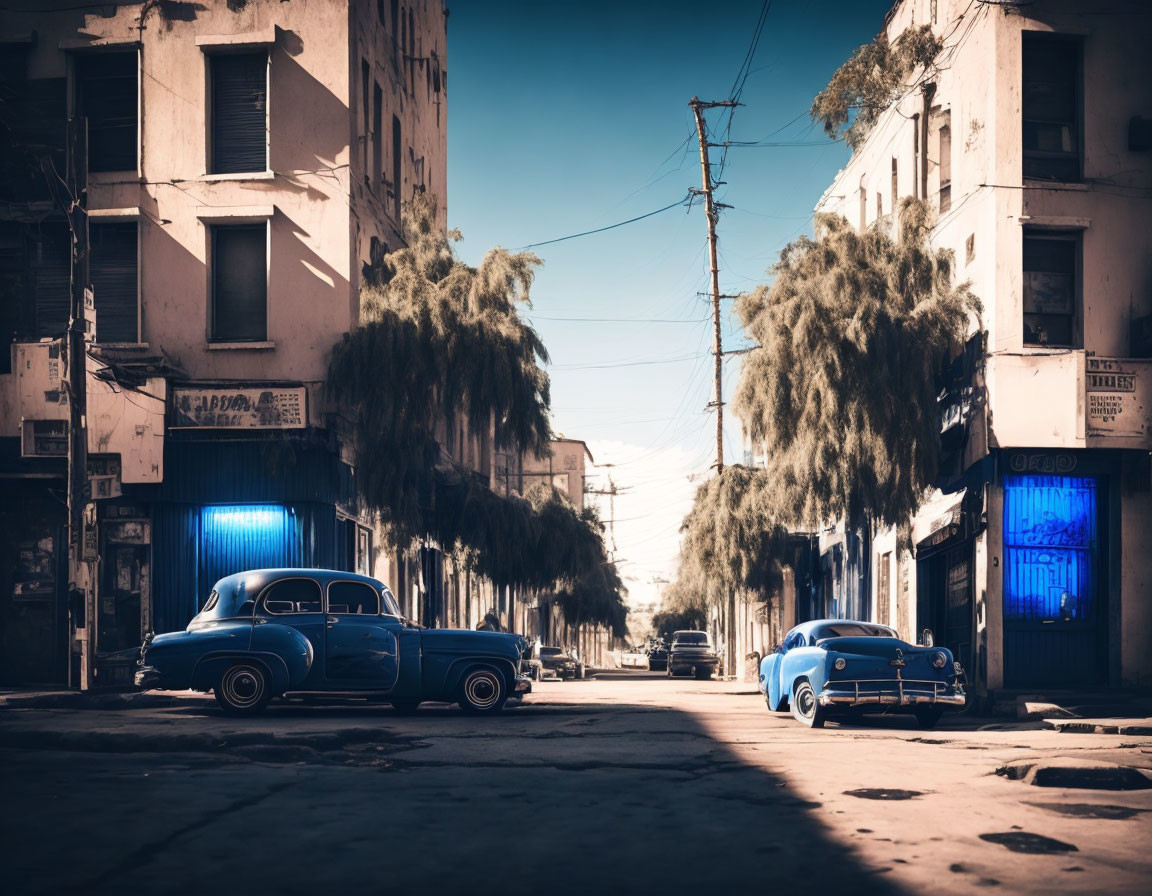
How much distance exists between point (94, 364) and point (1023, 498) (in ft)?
56.3

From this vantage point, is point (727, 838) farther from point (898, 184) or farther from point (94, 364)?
point (898, 184)

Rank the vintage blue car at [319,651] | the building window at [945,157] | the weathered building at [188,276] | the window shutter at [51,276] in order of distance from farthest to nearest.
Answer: the window shutter at [51,276], the building window at [945,157], the weathered building at [188,276], the vintage blue car at [319,651]

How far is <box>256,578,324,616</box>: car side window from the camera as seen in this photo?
53.3 ft

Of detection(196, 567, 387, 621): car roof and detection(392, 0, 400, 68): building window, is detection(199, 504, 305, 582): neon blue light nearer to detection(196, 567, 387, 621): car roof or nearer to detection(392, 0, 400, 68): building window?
detection(196, 567, 387, 621): car roof

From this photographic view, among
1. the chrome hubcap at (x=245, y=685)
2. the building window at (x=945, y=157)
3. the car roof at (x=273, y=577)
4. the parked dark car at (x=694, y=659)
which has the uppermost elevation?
the building window at (x=945, y=157)

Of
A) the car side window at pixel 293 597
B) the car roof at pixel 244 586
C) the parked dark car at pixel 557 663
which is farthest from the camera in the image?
the parked dark car at pixel 557 663

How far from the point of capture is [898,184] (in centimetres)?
3089

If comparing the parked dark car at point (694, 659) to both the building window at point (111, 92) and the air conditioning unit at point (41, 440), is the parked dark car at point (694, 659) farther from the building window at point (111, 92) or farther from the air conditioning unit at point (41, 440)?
the air conditioning unit at point (41, 440)

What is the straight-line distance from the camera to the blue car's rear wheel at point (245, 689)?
51.8 feet

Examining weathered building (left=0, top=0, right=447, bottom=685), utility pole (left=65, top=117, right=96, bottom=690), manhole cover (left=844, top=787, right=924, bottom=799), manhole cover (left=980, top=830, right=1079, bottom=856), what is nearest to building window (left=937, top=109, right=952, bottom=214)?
weathered building (left=0, top=0, right=447, bottom=685)

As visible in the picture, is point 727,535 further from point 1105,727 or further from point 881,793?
point 881,793

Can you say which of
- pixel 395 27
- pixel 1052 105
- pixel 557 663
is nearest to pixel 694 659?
pixel 557 663

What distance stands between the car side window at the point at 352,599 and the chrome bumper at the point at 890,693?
18.7ft

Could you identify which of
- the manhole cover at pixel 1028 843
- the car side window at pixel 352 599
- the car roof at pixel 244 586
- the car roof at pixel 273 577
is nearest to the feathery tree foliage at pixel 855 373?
the car side window at pixel 352 599
